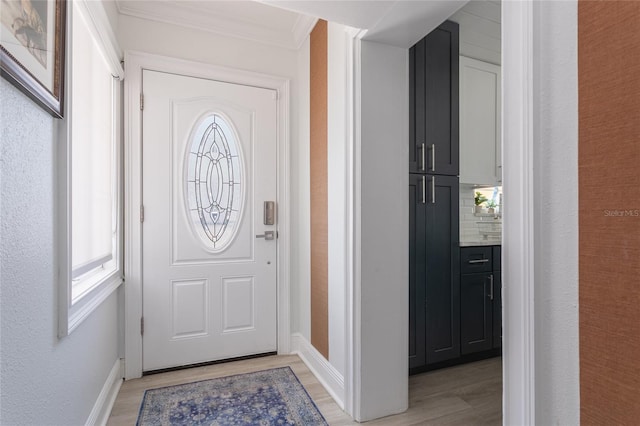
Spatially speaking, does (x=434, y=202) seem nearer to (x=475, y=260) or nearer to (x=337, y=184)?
(x=475, y=260)

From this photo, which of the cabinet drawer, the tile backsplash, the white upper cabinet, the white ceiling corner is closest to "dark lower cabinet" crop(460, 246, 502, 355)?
the cabinet drawer

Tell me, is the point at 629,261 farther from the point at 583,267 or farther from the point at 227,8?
the point at 227,8

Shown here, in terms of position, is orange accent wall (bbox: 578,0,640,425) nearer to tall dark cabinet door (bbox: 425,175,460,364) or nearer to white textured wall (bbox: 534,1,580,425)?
white textured wall (bbox: 534,1,580,425)

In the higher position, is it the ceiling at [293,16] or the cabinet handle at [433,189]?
the ceiling at [293,16]

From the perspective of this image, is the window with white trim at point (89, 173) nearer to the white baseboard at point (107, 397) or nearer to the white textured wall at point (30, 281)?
the white textured wall at point (30, 281)

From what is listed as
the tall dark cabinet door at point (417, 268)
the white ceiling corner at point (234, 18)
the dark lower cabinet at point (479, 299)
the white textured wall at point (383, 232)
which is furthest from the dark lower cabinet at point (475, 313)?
the white ceiling corner at point (234, 18)

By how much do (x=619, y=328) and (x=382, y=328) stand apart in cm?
121

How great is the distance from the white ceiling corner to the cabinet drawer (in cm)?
199

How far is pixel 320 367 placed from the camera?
2225 millimetres

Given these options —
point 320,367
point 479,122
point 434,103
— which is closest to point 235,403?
point 320,367

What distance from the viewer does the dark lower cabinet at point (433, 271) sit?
223cm

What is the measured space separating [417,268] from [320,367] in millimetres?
931

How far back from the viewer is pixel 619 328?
725 mm

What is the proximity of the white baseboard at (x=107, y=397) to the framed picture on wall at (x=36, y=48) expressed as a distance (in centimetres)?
142
